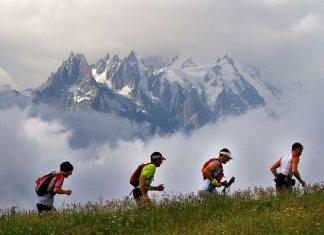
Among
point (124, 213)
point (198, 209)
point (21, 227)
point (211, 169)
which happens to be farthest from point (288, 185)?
point (21, 227)

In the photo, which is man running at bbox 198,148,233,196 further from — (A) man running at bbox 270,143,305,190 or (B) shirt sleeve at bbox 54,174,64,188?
(B) shirt sleeve at bbox 54,174,64,188

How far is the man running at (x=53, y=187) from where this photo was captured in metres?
13.3

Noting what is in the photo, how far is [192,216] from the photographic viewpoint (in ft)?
40.9

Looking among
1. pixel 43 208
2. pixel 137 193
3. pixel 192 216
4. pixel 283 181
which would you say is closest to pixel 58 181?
pixel 43 208

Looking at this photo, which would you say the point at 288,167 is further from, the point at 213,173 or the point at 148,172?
the point at 148,172

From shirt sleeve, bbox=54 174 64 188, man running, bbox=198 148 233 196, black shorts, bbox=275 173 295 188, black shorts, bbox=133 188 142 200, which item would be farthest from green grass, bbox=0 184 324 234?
black shorts, bbox=275 173 295 188

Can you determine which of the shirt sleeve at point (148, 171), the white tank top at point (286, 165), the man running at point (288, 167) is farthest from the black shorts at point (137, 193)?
the white tank top at point (286, 165)

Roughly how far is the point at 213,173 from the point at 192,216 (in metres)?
2.52

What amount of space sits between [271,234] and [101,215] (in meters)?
3.82

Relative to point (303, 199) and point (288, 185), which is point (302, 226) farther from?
point (288, 185)

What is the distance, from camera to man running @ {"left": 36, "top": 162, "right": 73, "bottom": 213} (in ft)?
43.6

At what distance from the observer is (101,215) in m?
12.5

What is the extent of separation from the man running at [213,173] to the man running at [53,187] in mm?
3191

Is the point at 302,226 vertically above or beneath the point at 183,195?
beneath
